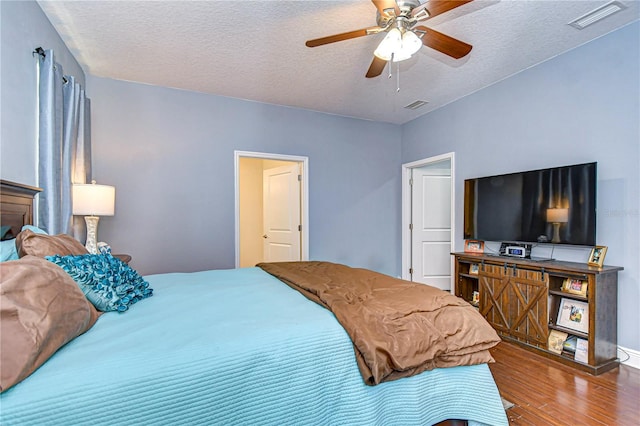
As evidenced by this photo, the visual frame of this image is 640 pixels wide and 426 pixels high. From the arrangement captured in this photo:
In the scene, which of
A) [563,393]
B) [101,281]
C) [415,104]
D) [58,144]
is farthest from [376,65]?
[563,393]

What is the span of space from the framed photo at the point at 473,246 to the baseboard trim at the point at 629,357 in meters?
1.38

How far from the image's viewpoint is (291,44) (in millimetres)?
2617

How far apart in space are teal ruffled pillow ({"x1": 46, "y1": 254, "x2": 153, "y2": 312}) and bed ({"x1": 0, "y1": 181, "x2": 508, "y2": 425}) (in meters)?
0.05

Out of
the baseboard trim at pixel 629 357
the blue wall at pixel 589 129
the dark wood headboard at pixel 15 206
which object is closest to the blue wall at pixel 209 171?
the dark wood headboard at pixel 15 206

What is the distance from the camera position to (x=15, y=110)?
1.82m

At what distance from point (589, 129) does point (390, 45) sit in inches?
79.8

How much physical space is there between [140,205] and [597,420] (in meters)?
4.17

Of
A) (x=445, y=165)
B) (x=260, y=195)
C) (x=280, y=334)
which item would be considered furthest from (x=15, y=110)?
(x=445, y=165)

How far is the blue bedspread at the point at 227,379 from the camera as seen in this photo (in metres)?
0.88

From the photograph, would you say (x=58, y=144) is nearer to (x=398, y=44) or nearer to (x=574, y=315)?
(x=398, y=44)

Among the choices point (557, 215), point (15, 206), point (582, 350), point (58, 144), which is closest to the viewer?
point (15, 206)

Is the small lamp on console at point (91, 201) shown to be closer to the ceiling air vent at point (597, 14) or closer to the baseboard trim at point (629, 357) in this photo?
the ceiling air vent at point (597, 14)

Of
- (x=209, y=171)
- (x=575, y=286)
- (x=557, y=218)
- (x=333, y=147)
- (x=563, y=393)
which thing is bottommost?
(x=563, y=393)

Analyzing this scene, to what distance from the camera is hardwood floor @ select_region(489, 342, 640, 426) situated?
1.76m
